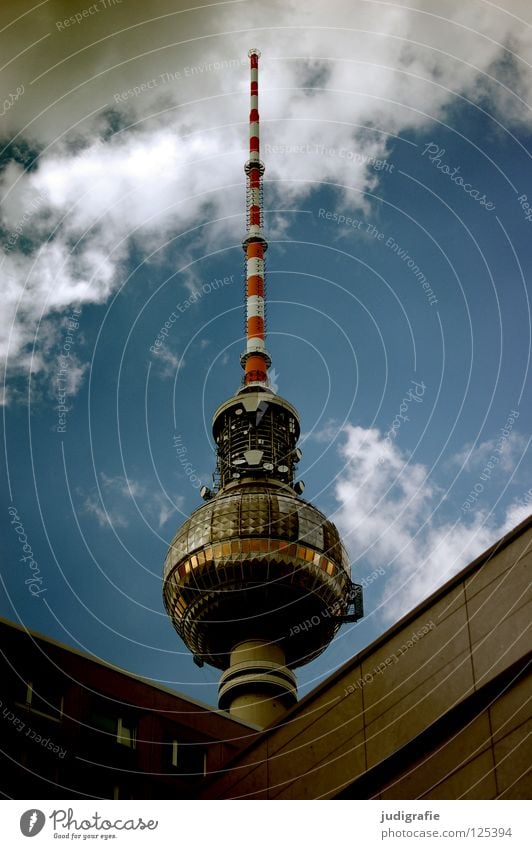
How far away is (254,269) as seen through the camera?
241ft

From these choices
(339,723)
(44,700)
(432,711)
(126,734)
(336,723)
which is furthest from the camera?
(126,734)

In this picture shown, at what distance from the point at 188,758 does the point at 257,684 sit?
27599 mm

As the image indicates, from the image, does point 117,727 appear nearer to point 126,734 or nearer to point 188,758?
point 126,734

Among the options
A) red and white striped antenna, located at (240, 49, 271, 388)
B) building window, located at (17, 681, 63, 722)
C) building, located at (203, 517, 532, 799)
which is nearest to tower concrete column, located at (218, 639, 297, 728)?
red and white striped antenna, located at (240, 49, 271, 388)

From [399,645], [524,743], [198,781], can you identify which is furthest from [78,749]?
[524,743]

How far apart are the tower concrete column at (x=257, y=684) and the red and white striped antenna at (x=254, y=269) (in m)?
18.2

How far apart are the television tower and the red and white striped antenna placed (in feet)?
21.4

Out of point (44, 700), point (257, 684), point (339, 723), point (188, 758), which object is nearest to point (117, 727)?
point (44, 700)

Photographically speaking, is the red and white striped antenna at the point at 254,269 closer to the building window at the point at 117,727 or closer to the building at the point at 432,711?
the building window at the point at 117,727

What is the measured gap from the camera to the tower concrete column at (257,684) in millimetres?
58594

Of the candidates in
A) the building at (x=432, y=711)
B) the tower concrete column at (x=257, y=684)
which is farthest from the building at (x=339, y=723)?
the tower concrete column at (x=257, y=684)

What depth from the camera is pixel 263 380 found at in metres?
72.9
